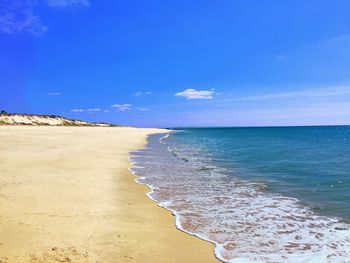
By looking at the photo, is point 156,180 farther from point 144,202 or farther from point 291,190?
point 291,190

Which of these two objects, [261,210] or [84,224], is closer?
[84,224]

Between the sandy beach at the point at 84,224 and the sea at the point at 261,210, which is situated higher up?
the sandy beach at the point at 84,224

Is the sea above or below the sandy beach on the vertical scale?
below

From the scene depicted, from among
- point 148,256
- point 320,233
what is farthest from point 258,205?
point 148,256

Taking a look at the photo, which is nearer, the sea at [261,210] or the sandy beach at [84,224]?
the sandy beach at [84,224]

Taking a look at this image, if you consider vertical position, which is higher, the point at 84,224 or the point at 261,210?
the point at 84,224

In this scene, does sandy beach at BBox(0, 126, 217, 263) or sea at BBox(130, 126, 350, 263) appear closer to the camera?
sandy beach at BBox(0, 126, 217, 263)

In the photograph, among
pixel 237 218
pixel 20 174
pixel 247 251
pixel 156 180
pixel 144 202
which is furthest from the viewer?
pixel 156 180

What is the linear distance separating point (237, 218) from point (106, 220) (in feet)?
11.3

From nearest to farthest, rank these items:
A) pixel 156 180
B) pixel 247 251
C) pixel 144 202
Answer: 1. pixel 247 251
2. pixel 144 202
3. pixel 156 180

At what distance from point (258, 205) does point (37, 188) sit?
711 centimetres

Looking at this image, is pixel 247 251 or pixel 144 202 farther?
pixel 144 202

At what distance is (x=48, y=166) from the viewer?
15.6 m

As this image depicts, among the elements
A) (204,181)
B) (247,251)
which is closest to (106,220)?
(247,251)
